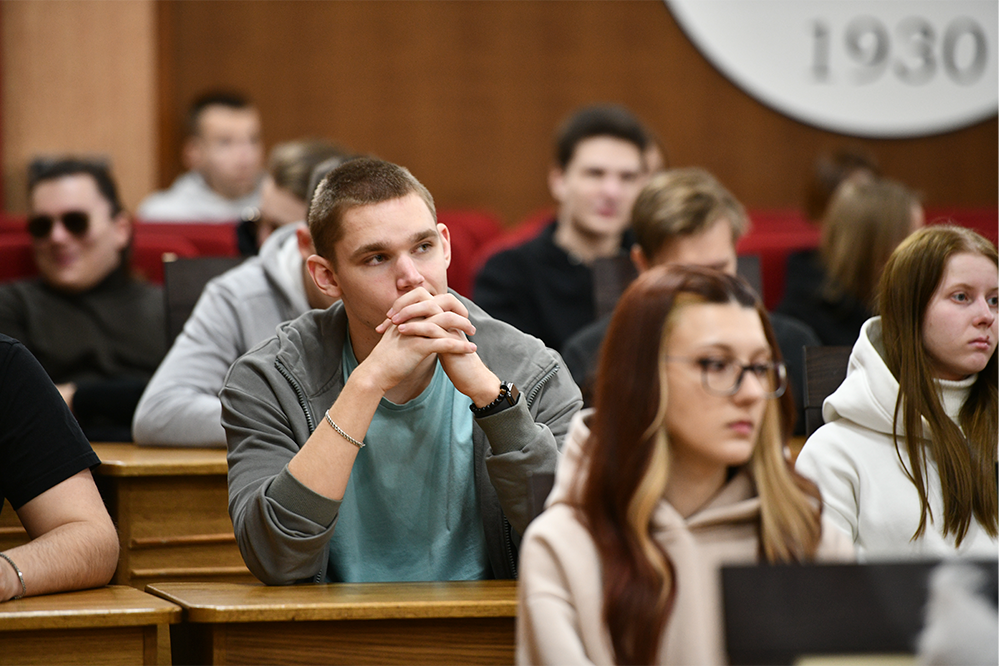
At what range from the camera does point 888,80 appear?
217 inches

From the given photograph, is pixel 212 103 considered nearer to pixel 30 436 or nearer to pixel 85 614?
pixel 30 436

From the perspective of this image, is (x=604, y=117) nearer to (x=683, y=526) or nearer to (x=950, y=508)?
(x=950, y=508)

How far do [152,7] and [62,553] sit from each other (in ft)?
13.2

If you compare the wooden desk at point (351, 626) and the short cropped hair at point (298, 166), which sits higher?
the short cropped hair at point (298, 166)

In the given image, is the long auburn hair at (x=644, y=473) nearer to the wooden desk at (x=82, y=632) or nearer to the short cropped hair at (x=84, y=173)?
the wooden desk at (x=82, y=632)

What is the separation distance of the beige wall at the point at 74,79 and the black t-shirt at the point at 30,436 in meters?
3.56

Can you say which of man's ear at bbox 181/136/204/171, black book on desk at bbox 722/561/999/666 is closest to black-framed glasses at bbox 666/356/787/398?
black book on desk at bbox 722/561/999/666

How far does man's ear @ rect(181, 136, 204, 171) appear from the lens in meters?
5.17

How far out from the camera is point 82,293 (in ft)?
11.5

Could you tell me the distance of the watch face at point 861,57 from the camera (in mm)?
5426

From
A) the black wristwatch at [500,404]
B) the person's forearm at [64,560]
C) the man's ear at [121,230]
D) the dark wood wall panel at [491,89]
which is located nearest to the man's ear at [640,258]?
the black wristwatch at [500,404]

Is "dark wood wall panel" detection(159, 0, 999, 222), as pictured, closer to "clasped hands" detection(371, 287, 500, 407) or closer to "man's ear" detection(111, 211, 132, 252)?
"man's ear" detection(111, 211, 132, 252)

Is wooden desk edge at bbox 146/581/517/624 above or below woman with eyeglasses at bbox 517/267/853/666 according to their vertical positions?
below

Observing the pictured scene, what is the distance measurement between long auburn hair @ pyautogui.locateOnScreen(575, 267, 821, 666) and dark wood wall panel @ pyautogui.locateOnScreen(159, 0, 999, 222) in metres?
4.41
